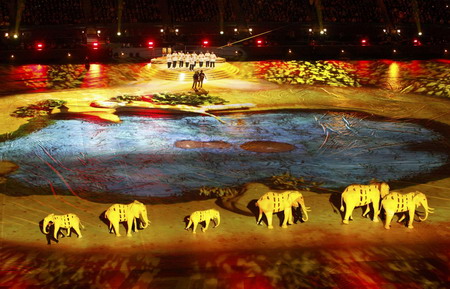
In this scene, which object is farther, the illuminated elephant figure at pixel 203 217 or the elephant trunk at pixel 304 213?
the elephant trunk at pixel 304 213

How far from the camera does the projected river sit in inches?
789

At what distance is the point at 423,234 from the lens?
1548 centimetres

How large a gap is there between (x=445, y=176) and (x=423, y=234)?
220 inches

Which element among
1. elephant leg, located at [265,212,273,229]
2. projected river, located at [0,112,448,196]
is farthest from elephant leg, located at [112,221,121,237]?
elephant leg, located at [265,212,273,229]

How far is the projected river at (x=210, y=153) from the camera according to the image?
20.0 metres

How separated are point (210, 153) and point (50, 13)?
31.8m

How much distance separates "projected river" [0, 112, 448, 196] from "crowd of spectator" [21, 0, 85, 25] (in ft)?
79.5

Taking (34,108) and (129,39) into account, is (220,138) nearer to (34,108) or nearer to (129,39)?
(34,108)

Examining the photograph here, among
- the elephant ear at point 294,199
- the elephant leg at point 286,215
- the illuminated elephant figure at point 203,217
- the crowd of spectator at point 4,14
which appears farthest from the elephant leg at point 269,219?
the crowd of spectator at point 4,14

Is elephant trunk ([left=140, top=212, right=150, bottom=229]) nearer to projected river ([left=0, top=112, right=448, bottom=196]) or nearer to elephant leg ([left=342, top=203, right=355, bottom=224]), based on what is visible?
projected river ([left=0, top=112, right=448, bottom=196])

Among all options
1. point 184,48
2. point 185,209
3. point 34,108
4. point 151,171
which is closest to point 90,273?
point 185,209

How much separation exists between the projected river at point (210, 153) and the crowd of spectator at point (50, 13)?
24224 mm

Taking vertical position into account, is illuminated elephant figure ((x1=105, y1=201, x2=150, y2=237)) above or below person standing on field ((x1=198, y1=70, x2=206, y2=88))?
below

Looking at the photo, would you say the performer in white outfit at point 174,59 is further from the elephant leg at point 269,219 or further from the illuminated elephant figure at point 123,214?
the elephant leg at point 269,219
